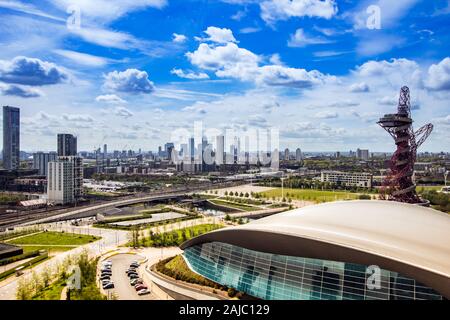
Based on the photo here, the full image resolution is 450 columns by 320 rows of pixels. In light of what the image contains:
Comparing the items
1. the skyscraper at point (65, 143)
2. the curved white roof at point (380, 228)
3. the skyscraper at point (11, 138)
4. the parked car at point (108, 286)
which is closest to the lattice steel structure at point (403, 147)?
the curved white roof at point (380, 228)

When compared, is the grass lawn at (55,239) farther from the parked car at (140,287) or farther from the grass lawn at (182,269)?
the parked car at (140,287)

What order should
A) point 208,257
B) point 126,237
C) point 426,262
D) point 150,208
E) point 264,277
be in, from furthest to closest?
1. point 150,208
2. point 126,237
3. point 208,257
4. point 264,277
5. point 426,262

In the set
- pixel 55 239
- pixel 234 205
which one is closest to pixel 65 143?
pixel 234 205

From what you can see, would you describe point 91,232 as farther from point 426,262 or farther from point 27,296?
point 426,262
